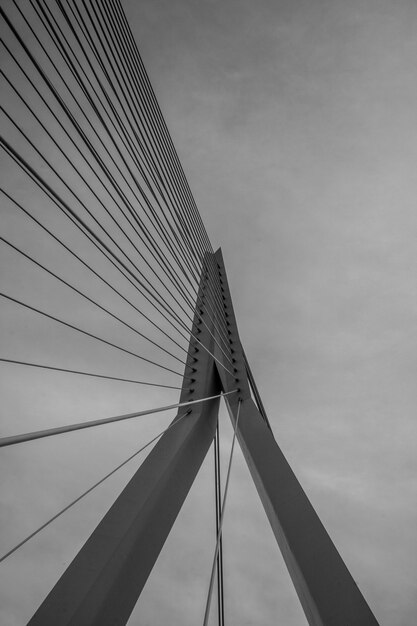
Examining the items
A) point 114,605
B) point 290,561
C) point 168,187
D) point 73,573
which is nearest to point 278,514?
point 290,561

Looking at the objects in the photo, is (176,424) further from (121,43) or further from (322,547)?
(121,43)

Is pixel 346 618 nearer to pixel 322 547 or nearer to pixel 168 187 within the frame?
pixel 322 547

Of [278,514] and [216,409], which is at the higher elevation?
[216,409]

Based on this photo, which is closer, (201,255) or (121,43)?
(121,43)

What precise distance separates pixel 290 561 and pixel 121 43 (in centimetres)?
372

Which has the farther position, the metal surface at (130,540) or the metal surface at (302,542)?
the metal surface at (302,542)

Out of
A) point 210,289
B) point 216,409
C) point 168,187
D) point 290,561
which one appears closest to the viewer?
point 290,561

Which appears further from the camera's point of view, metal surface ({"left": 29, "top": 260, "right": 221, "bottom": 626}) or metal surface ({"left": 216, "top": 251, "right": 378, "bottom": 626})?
metal surface ({"left": 216, "top": 251, "right": 378, "bottom": 626})

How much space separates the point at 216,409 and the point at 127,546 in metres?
1.37

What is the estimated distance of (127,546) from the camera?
1653 millimetres

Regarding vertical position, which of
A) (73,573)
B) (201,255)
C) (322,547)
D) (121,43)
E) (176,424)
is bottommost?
(73,573)

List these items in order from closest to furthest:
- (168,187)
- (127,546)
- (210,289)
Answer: (127,546)
(168,187)
(210,289)

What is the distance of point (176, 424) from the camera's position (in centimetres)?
263

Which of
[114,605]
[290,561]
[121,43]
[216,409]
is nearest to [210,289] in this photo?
[216,409]
